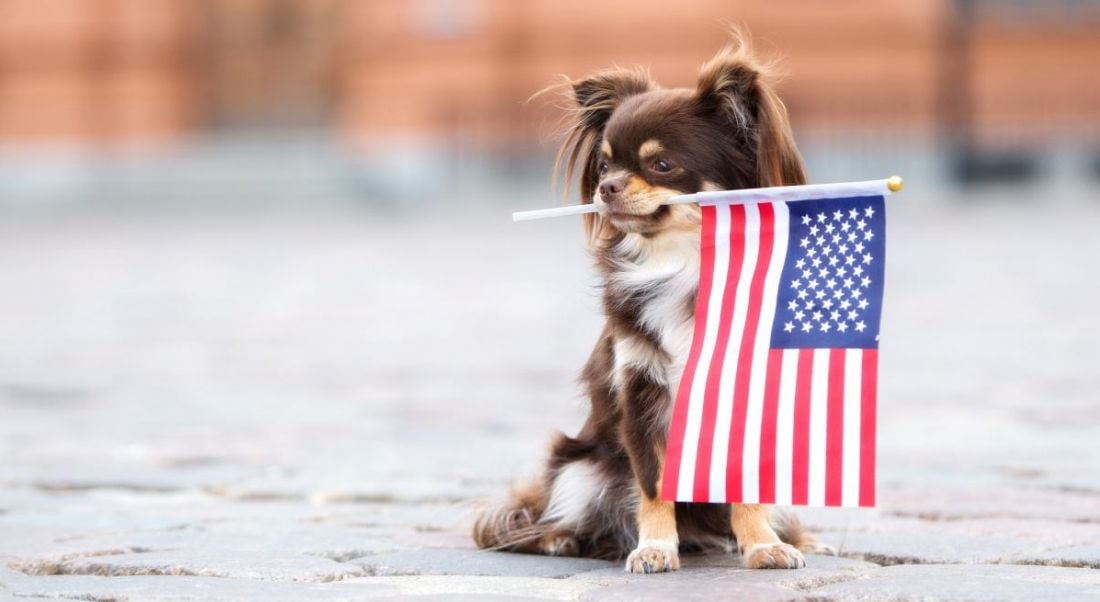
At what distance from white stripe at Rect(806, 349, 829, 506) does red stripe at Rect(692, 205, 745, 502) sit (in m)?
0.19

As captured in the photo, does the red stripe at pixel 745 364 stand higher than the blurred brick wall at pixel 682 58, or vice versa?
the blurred brick wall at pixel 682 58

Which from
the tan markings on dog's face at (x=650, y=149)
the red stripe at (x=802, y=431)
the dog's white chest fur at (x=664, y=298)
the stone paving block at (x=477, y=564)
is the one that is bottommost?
the stone paving block at (x=477, y=564)

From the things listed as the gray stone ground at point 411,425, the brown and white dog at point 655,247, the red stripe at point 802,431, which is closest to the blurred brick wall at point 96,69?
the gray stone ground at point 411,425

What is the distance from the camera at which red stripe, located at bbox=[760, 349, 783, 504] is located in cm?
347

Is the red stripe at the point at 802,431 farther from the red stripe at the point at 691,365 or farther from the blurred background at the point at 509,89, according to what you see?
the blurred background at the point at 509,89

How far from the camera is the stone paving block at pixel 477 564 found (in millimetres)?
3732

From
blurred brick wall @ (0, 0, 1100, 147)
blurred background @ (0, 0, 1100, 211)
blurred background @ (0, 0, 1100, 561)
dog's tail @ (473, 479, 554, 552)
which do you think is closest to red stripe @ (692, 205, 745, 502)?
blurred background @ (0, 0, 1100, 561)

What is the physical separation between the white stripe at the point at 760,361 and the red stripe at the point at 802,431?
7 cm

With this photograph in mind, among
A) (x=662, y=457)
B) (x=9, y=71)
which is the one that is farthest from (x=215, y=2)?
(x=662, y=457)

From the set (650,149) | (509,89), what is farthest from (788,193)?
(509,89)

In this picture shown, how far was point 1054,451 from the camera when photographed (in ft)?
18.3

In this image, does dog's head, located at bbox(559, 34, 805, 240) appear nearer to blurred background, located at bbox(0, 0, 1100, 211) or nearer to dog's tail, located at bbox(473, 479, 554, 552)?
dog's tail, located at bbox(473, 479, 554, 552)

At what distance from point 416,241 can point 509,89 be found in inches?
232

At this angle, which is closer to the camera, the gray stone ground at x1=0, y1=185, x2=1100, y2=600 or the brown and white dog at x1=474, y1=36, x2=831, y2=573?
the brown and white dog at x1=474, y1=36, x2=831, y2=573
